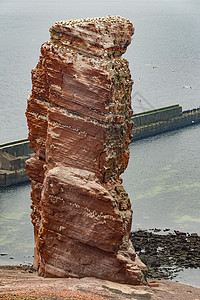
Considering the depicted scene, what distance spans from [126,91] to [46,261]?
8.14m

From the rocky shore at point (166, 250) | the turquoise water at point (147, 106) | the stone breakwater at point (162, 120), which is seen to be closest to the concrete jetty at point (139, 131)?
the stone breakwater at point (162, 120)

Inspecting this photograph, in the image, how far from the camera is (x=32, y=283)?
30703 mm

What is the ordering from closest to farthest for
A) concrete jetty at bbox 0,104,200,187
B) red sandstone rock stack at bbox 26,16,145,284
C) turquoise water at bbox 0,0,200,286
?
red sandstone rock stack at bbox 26,16,145,284, turquoise water at bbox 0,0,200,286, concrete jetty at bbox 0,104,200,187

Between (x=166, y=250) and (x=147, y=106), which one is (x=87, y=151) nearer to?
(x=166, y=250)

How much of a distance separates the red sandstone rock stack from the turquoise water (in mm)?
14787

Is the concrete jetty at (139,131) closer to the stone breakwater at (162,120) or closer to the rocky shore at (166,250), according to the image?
the stone breakwater at (162,120)

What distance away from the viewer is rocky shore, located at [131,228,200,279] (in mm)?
46812

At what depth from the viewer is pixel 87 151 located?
101ft

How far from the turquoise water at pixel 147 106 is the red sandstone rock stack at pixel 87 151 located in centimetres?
1479

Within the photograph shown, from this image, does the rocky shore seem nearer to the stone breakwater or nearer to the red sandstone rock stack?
the red sandstone rock stack

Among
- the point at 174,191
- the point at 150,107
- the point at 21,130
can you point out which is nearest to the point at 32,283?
the point at 174,191

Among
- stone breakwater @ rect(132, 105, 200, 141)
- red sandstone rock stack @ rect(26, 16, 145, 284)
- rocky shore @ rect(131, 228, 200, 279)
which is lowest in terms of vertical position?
stone breakwater @ rect(132, 105, 200, 141)

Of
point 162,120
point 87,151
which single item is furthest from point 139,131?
point 87,151

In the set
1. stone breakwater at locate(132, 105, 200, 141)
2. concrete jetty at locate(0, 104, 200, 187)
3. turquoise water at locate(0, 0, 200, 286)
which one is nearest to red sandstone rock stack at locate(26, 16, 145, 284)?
turquoise water at locate(0, 0, 200, 286)
